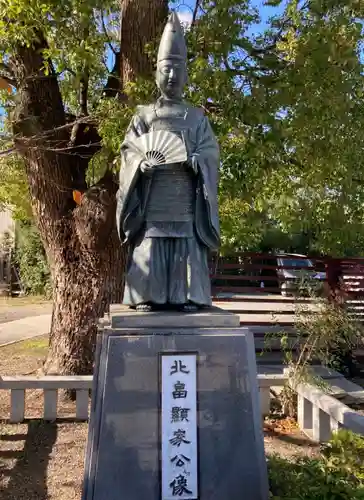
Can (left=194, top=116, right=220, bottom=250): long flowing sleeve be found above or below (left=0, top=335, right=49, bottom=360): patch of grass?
above

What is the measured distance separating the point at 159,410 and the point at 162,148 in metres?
1.74

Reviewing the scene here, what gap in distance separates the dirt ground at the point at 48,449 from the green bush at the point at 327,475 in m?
1.12

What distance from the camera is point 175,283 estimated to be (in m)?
3.61

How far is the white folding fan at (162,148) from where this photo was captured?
3498 mm

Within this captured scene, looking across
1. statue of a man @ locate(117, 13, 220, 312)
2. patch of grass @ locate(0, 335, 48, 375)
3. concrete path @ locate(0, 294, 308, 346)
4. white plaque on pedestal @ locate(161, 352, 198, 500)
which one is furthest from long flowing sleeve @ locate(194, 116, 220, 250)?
patch of grass @ locate(0, 335, 48, 375)

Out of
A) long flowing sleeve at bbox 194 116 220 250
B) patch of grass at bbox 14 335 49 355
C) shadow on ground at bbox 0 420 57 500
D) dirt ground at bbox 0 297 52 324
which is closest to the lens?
long flowing sleeve at bbox 194 116 220 250

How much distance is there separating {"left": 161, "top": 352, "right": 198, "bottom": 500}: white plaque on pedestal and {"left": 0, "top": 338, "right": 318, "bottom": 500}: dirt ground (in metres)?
1.27

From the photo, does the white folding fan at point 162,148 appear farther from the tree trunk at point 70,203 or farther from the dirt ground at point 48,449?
the tree trunk at point 70,203

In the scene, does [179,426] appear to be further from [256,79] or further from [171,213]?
[256,79]

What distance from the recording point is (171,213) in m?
3.63

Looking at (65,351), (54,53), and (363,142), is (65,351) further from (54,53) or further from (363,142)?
(363,142)

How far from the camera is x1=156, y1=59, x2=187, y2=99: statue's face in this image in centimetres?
370

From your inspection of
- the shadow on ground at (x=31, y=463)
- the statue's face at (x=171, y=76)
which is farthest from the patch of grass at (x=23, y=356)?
the statue's face at (x=171, y=76)

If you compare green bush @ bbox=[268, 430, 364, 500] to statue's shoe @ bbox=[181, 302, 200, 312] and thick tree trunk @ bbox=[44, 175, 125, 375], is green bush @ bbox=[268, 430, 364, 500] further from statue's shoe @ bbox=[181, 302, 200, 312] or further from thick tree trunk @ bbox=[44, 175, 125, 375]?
thick tree trunk @ bbox=[44, 175, 125, 375]
